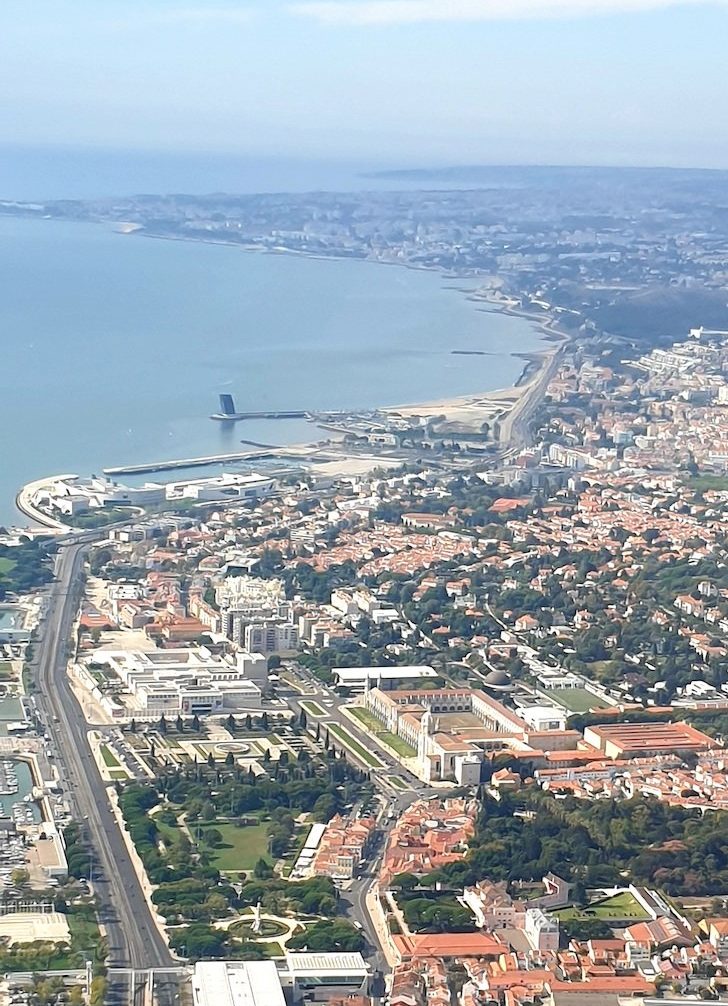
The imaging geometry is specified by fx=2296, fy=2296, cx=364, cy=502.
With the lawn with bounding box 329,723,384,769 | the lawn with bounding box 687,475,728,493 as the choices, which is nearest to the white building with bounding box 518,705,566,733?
the lawn with bounding box 329,723,384,769

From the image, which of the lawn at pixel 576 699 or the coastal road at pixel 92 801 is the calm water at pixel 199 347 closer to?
the coastal road at pixel 92 801

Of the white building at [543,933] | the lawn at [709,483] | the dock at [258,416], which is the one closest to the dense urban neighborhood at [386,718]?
the white building at [543,933]

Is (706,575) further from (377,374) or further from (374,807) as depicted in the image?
(377,374)

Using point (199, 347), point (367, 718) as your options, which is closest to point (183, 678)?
point (367, 718)

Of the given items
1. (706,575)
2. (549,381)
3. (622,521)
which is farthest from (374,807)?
(549,381)

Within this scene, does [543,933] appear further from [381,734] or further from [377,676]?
[377,676]

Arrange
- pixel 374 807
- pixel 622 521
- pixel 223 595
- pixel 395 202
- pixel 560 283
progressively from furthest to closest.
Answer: pixel 395 202, pixel 560 283, pixel 622 521, pixel 223 595, pixel 374 807

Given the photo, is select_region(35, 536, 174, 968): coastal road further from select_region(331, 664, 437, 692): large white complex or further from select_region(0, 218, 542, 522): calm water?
select_region(0, 218, 542, 522): calm water
